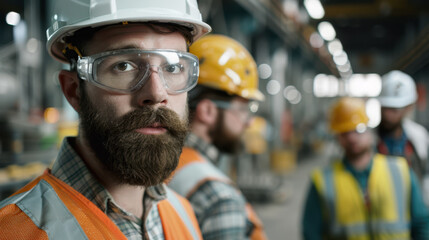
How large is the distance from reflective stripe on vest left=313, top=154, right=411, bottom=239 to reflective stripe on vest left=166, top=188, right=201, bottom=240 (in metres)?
1.55

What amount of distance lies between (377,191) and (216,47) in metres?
1.56

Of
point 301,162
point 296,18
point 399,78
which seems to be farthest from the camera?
point 301,162

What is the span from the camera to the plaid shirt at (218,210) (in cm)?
175

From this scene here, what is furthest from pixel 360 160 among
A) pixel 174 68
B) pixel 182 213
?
pixel 174 68

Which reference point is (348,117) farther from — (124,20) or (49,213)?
(49,213)

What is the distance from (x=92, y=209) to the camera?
1.07 meters

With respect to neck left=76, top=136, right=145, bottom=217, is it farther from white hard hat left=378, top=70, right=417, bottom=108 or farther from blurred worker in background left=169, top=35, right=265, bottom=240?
white hard hat left=378, top=70, right=417, bottom=108

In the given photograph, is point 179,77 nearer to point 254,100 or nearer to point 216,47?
point 216,47

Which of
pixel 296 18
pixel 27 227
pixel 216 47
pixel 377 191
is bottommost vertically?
pixel 377 191

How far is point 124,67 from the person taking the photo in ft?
4.01

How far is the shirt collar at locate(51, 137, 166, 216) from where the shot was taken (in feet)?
3.88

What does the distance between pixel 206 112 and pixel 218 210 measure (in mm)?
760

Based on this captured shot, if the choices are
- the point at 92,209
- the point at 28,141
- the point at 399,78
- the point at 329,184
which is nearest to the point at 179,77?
the point at 92,209

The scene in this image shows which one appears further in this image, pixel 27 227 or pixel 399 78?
pixel 399 78
